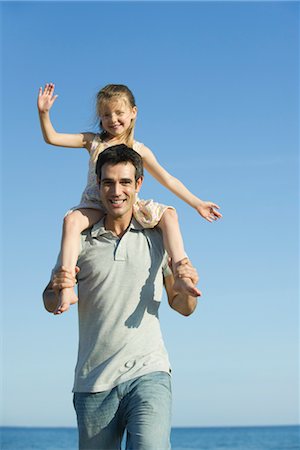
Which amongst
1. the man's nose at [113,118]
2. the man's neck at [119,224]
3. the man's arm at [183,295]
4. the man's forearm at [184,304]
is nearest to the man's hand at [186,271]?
the man's arm at [183,295]

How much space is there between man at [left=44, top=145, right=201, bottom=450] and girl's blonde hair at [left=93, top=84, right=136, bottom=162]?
867 mm

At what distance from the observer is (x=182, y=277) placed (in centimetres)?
517

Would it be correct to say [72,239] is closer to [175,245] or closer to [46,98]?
[175,245]

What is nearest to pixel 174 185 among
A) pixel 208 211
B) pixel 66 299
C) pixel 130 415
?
pixel 208 211

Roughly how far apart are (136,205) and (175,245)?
39 centimetres

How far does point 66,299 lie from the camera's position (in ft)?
16.8

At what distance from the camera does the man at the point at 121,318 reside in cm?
495

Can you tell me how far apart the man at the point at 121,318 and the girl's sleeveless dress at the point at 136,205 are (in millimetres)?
63

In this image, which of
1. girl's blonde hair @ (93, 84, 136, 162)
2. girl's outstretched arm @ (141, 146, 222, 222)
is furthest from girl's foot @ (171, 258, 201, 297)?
girl's blonde hair @ (93, 84, 136, 162)

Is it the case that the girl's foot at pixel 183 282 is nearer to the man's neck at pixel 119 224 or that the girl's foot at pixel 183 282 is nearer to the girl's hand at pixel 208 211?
the man's neck at pixel 119 224

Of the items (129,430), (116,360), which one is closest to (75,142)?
(116,360)

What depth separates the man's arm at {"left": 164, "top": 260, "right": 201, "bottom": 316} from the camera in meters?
5.18

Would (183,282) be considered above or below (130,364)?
above

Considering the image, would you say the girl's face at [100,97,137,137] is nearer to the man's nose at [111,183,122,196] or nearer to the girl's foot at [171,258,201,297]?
the man's nose at [111,183,122,196]
